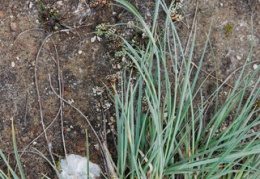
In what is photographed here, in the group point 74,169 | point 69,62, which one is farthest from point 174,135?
point 69,62

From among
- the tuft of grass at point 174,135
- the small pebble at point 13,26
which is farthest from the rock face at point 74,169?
the small pebble at point 13,26

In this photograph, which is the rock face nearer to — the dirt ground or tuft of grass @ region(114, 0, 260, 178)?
the dirt ground

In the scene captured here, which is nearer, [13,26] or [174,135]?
[174,135]

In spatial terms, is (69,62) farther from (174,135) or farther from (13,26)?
(174,135)

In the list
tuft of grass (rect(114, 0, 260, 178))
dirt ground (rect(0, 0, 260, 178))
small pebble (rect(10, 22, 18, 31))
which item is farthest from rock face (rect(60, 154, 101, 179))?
small pebble (rect(10, 22, 18, 31))

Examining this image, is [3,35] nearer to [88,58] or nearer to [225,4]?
[88,58]

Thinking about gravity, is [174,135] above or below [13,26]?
below

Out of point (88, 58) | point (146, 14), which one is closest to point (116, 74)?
point (88, 58)

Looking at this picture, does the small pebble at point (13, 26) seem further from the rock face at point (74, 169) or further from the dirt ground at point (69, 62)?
the rock face at point (74, 169)

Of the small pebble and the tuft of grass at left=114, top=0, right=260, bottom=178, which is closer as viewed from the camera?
the tuft of grass at left=114, top=0, right=260, bottom=178
